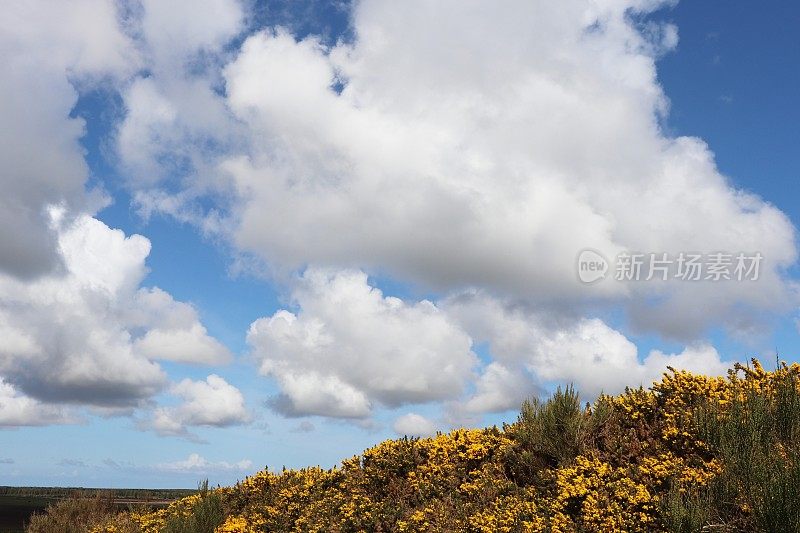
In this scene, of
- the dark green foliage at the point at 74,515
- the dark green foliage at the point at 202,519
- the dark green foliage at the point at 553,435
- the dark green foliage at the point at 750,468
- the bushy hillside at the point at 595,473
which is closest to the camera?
the dark green foliage at the point at 750,468

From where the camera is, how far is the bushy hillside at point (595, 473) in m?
8.58

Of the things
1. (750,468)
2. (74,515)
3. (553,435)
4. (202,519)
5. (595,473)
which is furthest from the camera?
(74,515)

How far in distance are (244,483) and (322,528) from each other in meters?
5.19

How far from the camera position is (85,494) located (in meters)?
22.5

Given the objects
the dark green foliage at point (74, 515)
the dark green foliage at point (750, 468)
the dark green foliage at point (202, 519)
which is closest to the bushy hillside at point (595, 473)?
the dark green foliage at point (750, 468)

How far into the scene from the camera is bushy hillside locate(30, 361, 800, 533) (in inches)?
338

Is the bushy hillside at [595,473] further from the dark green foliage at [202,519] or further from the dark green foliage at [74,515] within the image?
the dark green foliage at [74,515]

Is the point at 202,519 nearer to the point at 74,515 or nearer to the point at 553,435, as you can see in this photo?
the point at 74,515

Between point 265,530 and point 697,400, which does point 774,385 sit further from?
point 265,530

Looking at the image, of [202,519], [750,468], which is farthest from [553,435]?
[202,519]

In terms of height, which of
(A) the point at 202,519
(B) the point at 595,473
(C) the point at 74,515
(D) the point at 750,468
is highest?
(D) the point at 750,468

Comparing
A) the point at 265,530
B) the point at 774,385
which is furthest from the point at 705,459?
the point at 265,530

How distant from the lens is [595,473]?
32.8 ft

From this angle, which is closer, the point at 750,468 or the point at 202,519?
the point at 750,468
